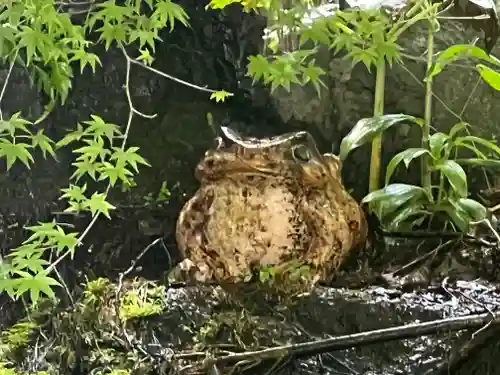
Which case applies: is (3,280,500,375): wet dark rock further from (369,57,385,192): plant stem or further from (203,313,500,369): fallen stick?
(369,57,385,192): plant stem

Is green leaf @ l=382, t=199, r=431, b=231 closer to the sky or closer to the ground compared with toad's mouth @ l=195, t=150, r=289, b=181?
closer to the ground

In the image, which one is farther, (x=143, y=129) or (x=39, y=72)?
(x=143, y=129)

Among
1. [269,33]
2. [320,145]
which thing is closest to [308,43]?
[269,33]

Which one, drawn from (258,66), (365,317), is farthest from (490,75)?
(365,317)

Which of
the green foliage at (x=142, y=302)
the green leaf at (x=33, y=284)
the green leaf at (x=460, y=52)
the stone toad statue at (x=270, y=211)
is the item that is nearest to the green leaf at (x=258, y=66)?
the stone toad statue at (x=270, y=211)

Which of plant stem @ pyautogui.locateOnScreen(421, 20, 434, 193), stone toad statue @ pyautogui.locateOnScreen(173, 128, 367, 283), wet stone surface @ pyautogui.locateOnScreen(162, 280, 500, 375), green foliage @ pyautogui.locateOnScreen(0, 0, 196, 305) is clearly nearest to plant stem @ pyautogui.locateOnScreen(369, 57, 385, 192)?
plant stem @ pyautogui.locateOnScreen(421, 20, 434, 193)

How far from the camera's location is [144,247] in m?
1.69

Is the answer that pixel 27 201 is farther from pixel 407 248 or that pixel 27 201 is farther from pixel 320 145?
pixel 407 248

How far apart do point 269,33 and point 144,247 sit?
25.8 inches

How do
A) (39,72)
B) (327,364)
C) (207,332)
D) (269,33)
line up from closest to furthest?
1. (327,364)
2. (207,332)
3. (39,72)
4. (269,33)

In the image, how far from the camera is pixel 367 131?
1569 mm

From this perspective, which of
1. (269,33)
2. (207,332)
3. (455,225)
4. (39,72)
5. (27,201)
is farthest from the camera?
(269,33)

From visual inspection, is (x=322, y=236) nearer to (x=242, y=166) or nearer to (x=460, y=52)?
(x=242, y=166)

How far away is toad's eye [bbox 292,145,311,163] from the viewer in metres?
1.37
